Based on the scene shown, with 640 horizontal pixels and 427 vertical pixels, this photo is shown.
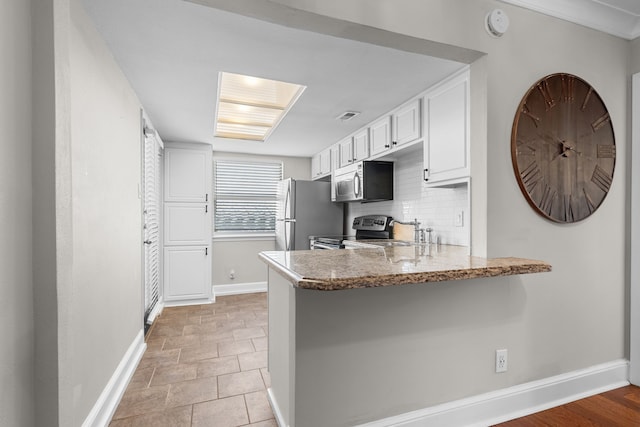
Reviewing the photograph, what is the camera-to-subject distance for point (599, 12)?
2100 mm

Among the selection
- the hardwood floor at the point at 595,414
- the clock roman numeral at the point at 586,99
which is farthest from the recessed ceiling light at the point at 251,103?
the hardwood floor at the point at 595,414

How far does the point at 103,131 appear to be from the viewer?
6.32 feet

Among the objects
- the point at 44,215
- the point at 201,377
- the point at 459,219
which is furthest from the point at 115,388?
the point at 459,219

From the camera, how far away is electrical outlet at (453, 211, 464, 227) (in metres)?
2.64

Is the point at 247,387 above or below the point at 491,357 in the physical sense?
below

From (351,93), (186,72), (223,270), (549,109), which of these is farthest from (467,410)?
(223,270)

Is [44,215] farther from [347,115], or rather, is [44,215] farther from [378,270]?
[347,115]

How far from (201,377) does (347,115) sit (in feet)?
8.85

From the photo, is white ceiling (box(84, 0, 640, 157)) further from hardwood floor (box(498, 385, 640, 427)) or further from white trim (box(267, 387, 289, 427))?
hardwood floor (box(498, 385, 640, 427))

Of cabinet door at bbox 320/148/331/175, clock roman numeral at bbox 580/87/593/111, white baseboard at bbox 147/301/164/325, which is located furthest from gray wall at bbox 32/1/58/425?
cabinet door at bbox 320/148/331/175

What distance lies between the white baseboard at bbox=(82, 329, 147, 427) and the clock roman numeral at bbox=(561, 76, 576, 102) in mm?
3346

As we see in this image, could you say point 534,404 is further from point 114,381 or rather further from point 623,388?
point 114,381

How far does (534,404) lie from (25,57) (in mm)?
2969

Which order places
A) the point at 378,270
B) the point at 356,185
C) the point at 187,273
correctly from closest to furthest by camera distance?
1. the point at 378,270
2. the point at 356,185
3. the point at 187,273
